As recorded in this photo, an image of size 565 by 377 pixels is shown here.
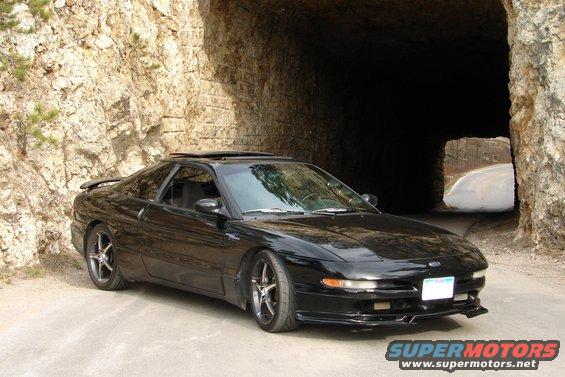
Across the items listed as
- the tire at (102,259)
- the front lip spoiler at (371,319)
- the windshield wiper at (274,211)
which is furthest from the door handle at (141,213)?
the front lip spoiler at (371,319)

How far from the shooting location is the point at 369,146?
82.0 feet

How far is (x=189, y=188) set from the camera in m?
7.27

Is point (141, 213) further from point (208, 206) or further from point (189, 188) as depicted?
point (208, 206)

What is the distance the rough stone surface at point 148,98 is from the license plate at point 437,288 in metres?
5.18

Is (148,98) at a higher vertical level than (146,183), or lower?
higher

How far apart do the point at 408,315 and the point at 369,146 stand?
19.7 meters

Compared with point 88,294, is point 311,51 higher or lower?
higher

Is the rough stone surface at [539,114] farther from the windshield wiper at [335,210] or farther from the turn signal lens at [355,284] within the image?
the turn signal lens at [355,284]

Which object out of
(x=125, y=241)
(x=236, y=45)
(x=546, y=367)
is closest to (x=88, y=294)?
(x=125, y=241)

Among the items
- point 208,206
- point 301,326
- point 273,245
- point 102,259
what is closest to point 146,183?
point 102,259

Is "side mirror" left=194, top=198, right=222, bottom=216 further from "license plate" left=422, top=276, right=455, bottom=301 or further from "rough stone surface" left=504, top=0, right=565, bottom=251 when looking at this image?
"rough stone surface" left=504, top=0, right=565, bottom=251

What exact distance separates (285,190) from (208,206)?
2.82 ft

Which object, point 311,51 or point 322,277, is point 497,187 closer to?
point 311,51

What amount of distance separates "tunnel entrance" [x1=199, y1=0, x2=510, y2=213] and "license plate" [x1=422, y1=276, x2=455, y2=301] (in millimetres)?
9622
